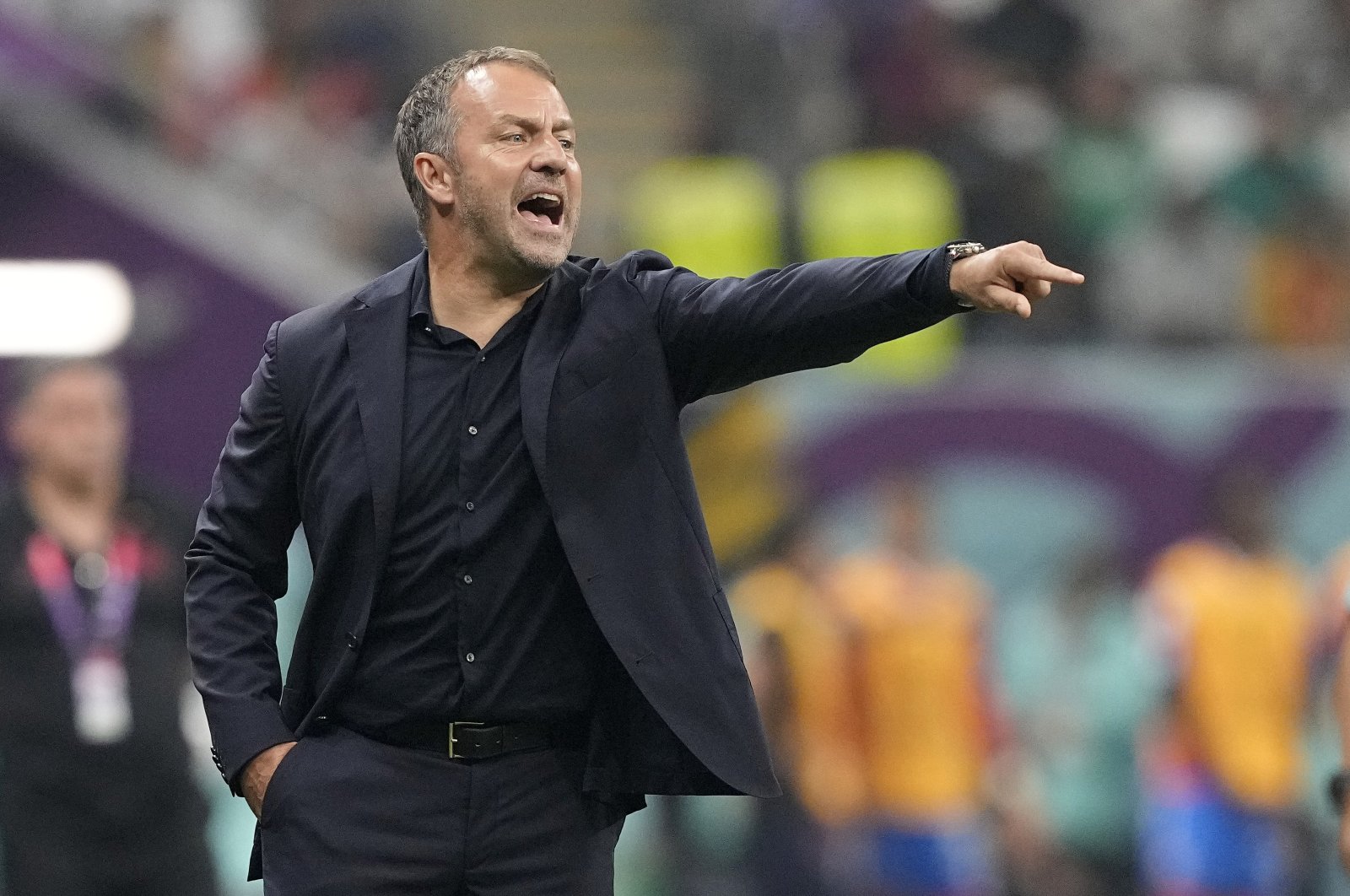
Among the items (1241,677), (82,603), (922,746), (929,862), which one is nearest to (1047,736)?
(922,746)

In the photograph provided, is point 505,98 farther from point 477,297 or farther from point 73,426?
point 73,426

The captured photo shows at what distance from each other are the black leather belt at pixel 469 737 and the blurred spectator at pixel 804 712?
16.1 feet

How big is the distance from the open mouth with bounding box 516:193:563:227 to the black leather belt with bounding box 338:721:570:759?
836mm

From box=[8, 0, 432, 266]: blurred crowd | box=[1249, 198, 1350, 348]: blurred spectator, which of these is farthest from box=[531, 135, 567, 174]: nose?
box=[1249, 198, 1350, 348]: blurred spectator

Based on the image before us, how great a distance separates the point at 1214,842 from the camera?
9.02m

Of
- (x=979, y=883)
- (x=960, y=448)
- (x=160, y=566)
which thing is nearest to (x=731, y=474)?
(x=960, y=448)

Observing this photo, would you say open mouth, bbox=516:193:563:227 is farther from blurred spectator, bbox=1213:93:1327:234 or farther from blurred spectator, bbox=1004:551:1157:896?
blurred spectator, bbox=1213:93:1327:234

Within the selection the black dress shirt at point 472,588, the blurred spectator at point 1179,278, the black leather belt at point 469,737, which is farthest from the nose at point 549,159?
the blurred spectator at point 1179,278

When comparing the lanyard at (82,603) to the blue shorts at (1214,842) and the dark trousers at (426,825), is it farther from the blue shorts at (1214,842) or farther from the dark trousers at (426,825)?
the blue shorts at (1214,842)

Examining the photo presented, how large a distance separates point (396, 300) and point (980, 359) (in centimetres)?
601

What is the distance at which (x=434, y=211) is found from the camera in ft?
12.7

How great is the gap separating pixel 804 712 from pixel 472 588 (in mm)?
5252

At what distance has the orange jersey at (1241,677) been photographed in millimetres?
8914

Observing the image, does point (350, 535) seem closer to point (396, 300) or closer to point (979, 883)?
point (396, 300)
